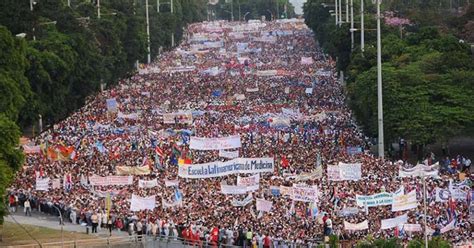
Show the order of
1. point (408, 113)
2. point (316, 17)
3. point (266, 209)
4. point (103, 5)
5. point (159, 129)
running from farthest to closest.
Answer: point (316, 17), point (103, 5), point (159, 129), point (408, 113), point (266, 209)

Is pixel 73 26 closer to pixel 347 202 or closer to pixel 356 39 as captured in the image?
pixel 356 39

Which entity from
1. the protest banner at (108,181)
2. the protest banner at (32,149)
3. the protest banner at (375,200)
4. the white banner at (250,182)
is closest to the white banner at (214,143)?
the protest banner at (32,149)

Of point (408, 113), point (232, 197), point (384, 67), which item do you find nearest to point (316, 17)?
point (384, 67)

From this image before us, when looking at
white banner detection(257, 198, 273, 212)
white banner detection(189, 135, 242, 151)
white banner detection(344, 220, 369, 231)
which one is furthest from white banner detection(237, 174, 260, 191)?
white banner detection(189, 135, 242, 151)

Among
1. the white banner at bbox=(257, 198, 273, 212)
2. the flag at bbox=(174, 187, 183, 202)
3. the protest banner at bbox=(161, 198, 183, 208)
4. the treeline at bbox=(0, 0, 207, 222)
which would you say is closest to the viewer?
the white banner at bbox=(257, 198, 273, 212)

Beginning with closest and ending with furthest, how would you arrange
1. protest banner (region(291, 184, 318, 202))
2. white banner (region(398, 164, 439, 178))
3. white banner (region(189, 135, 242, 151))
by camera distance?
protest banner (region(291, 184, 318, 202)) < white banner (region(398, 164, 439, 178)) < white banner (region(189, 135, 242, 151))

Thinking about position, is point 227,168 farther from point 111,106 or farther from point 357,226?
point 111,106

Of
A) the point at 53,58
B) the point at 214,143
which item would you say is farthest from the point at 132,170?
the point at 53,58

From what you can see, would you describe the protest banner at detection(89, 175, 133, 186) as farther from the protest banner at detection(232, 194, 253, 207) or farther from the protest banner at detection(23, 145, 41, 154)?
the protest banner at detection(23, 145, 41, 154)
